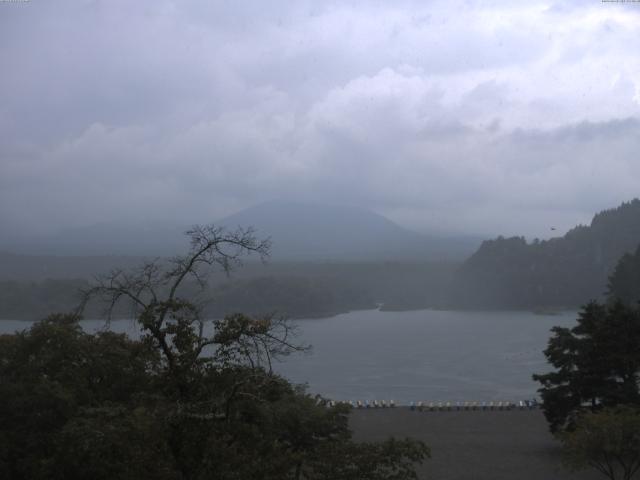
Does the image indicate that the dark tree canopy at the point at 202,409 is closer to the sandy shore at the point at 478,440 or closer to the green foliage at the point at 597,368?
the sandy shore at the point at 478,440

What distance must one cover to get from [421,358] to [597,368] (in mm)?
19680

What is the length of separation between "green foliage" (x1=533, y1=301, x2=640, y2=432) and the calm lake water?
7.43 m

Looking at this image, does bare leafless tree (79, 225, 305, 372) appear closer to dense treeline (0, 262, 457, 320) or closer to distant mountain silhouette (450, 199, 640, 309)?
dense treeline (0, 262, 457, 320)

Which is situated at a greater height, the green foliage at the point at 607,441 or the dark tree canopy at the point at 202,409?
the dark tree canopy at the point at 202,409

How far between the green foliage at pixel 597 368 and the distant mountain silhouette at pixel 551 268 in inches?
1898

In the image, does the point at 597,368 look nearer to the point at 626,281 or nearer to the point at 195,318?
the point at 195,318

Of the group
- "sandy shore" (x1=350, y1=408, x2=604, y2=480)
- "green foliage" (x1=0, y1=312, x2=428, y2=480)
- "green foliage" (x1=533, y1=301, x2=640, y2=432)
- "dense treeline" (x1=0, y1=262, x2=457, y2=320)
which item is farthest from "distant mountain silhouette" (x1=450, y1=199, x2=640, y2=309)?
"green foliage" (x1=0, y1=312, x2=428, y2=480)

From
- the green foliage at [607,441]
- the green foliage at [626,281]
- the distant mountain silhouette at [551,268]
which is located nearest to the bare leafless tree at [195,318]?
the green foliage at [607,441]

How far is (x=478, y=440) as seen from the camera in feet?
38.3

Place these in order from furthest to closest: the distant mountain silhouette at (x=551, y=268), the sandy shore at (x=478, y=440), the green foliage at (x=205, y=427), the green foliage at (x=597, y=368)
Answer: the distant mountain silhouette at (x=551, y=268), the green foliage at (x=597, y=368), the sandy shore at (x=478, y=440), the green foliage at (x=205, y=427)

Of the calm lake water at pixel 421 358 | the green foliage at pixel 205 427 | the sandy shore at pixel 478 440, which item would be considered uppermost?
the green foliage at pixel 205 427

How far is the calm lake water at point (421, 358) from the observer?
21578 mm

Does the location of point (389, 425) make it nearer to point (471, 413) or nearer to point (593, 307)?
point (471, 413)

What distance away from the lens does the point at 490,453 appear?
10.7 m
